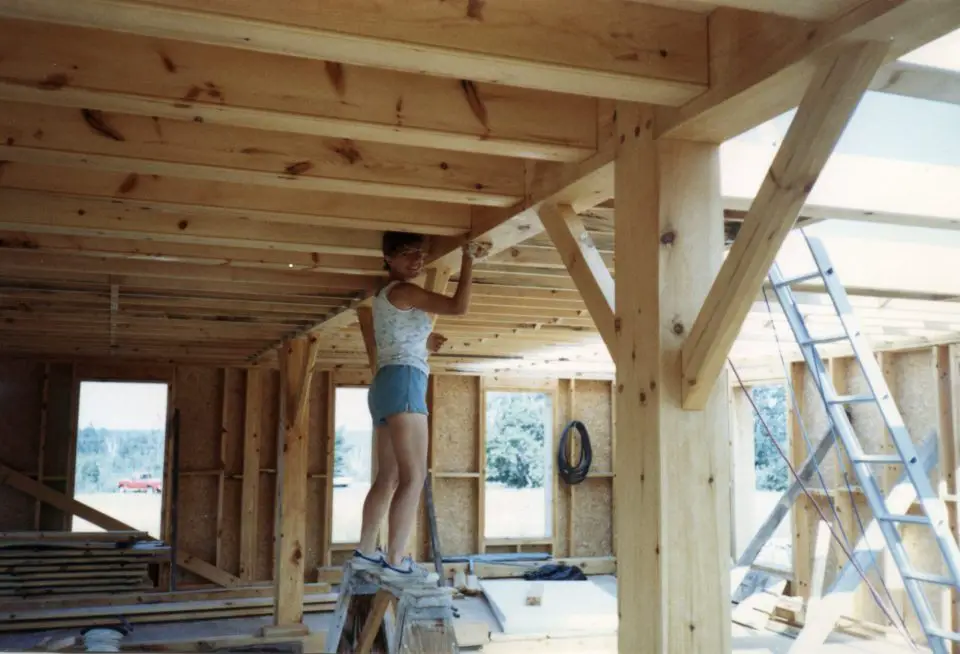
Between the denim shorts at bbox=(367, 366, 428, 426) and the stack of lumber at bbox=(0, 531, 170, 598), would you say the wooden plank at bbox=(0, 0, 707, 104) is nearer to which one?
the denim shorts at bbox=(367, 366, 428, 426)

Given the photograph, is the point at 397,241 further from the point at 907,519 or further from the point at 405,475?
the point at 907,519

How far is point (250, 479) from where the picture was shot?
11.8m

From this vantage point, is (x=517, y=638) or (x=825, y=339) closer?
(x=825, y=339)

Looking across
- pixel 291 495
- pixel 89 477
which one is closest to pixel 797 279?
pixel 291 495

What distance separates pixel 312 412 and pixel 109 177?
879 cm

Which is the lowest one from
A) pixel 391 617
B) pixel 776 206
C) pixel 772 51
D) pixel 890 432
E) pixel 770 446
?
pixel 391 617

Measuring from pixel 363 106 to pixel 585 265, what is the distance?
859 millimetres

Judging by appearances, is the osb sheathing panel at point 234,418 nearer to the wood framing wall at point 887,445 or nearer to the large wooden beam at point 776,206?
the wood framing wall at point 887,445

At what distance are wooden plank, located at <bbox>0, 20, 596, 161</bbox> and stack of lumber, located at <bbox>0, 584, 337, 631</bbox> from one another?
8.14 metres

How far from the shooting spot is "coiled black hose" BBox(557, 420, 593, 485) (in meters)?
12.7

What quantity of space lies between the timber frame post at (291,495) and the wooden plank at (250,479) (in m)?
3.57

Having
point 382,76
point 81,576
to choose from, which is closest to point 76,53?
point 382,76

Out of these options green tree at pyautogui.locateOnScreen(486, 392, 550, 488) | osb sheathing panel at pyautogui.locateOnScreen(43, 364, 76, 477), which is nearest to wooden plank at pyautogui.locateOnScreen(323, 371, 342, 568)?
osb sheathing panel at pyautogui.locateOnScreen(43, 364, 76, 477)

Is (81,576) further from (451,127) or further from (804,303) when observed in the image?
(451,127)
